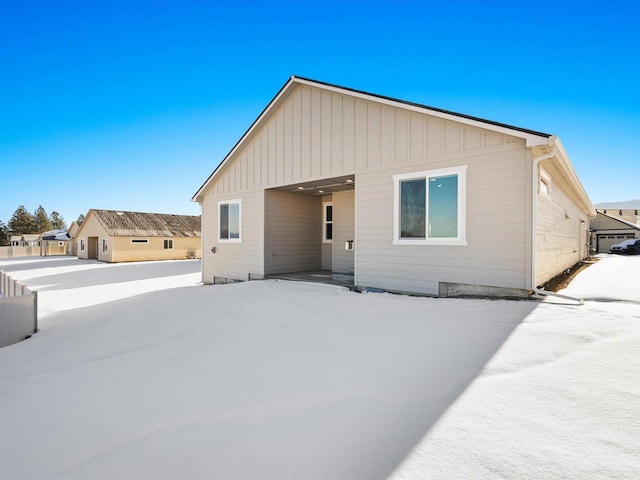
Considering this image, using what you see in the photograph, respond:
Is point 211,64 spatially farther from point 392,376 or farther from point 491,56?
point 392,376

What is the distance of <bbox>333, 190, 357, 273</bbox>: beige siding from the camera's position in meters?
11.1

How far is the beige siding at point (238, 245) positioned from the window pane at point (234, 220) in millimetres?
321

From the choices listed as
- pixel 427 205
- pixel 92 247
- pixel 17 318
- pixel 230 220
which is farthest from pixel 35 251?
pixel 427 205

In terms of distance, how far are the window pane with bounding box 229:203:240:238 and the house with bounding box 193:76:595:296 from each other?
0.07 meters

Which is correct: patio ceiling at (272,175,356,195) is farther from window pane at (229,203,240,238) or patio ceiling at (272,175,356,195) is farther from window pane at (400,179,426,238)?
window pane at (229,203,240,238)

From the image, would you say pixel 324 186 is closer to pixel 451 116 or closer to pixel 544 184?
pixel 451 116

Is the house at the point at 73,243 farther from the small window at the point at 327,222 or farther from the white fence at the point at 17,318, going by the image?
the white fence at the point at 17,318

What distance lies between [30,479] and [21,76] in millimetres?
18431

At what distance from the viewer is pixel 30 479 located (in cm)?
194

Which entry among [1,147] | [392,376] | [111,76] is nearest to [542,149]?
[392,376]

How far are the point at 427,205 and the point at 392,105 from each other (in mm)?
2483

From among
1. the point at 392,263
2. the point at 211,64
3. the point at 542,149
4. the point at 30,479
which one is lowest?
→ the point at 30,479

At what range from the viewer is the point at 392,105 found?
7426 mm

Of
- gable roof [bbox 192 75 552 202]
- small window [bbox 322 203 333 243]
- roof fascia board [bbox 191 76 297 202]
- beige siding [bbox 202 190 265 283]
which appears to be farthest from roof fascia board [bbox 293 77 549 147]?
small window [bbox 322 203 333 243]
